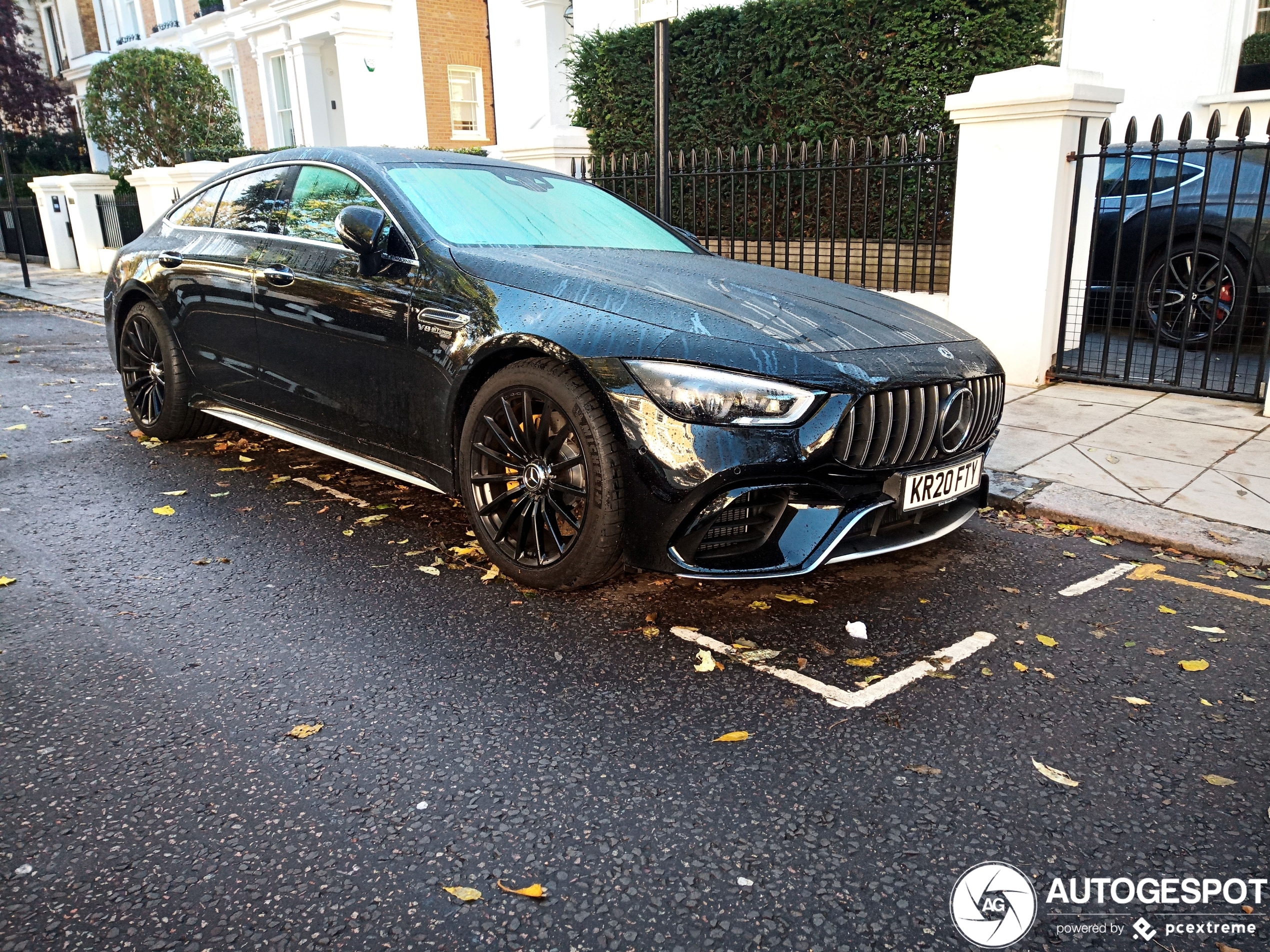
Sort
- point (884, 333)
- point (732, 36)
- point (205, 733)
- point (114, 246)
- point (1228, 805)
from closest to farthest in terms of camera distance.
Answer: point (1228, 805) < point (205, 733) < point (884, 333) < point (732, 36) < point (114, 246)

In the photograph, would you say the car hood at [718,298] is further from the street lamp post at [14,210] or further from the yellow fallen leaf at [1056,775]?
the street lamp post at [14,210]

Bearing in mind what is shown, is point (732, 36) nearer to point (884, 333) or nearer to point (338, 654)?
point (884, 333)

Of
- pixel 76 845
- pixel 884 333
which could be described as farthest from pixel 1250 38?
pixel 76 845

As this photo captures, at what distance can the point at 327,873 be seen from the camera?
2139mm

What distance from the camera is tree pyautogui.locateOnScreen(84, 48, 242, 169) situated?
722 inches

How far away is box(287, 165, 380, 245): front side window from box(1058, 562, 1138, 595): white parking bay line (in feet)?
11.0

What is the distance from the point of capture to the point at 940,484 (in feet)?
11.5

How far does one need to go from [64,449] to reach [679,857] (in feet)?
17.5

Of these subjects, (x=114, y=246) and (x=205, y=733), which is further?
(x=114, y=246)

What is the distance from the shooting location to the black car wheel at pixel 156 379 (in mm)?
5625

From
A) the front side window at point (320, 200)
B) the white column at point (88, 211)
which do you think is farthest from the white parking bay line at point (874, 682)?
the white column at point (88, 211)

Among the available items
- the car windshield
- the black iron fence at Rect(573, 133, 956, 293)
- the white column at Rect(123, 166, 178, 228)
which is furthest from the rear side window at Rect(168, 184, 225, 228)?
the white column at Rect(123, 166, 178, 228)

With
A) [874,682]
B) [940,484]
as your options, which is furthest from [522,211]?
[874,682]

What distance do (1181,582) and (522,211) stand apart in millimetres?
3277
